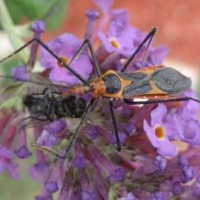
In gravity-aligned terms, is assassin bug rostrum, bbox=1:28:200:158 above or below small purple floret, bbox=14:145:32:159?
above

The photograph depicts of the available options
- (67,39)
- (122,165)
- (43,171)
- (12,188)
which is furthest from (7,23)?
(12,188)

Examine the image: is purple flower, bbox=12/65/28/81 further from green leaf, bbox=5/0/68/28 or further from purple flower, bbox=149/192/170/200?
green leaf, bbox=5/0/68/28

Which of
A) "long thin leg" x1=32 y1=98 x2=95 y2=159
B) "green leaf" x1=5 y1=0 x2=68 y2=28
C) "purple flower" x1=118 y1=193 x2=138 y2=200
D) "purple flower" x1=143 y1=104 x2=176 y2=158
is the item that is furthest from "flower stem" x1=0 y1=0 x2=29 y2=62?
"purple flower" x1=118 y1=193 x2=138 y2=200

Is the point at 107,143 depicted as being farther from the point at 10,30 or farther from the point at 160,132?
the point at 10,30

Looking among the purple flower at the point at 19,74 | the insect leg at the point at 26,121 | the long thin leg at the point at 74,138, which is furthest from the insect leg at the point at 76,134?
the purple flower at the point at 19,74

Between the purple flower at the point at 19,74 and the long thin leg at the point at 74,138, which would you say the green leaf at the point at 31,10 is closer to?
the purple flower at the point at 19,74

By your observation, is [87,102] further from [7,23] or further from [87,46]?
[7,23]

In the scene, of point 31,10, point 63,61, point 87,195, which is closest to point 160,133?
point 87,195
